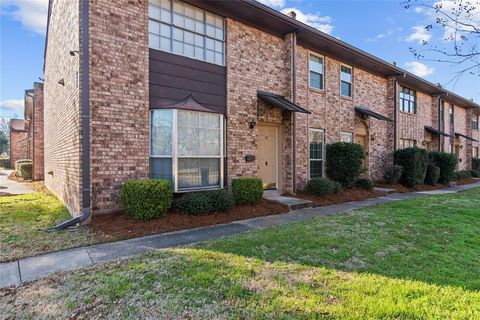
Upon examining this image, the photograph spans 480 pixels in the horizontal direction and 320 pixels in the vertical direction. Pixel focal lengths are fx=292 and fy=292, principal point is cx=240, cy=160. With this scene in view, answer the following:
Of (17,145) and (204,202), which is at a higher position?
(17,145)

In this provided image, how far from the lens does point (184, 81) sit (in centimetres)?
795

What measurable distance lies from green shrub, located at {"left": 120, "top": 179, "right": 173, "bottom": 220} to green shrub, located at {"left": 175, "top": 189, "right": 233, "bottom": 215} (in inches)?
23.0

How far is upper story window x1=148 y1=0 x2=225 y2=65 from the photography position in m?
7.55

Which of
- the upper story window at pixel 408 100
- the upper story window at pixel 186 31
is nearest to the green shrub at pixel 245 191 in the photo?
the upper story window at pixel 186 31

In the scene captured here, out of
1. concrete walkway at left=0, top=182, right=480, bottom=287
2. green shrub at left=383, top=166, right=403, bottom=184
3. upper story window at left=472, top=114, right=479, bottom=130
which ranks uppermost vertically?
upper story window at left=472, top=114, right=479, bottom=130

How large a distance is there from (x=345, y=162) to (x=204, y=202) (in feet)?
21.9

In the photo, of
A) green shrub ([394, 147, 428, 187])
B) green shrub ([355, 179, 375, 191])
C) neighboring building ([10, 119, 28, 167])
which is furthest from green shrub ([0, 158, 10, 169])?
green shrub ([394, 147, 428, 187])

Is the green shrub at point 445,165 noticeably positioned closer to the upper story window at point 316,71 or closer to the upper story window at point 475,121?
the upper story window at point 316,71

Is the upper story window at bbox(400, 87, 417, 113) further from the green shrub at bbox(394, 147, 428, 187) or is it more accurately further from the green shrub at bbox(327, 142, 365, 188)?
the green shrub at bbox(327, 142, 365, 188)

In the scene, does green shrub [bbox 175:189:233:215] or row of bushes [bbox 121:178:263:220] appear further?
green shrub [bbox 175:189:233:215]

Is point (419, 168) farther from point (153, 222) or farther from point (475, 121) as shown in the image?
point (475, 121)

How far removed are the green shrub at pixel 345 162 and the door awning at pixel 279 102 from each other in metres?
2.83

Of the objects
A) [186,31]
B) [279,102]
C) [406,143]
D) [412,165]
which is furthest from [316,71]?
[406,143]

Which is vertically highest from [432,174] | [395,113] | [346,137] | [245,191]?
[395,113]
